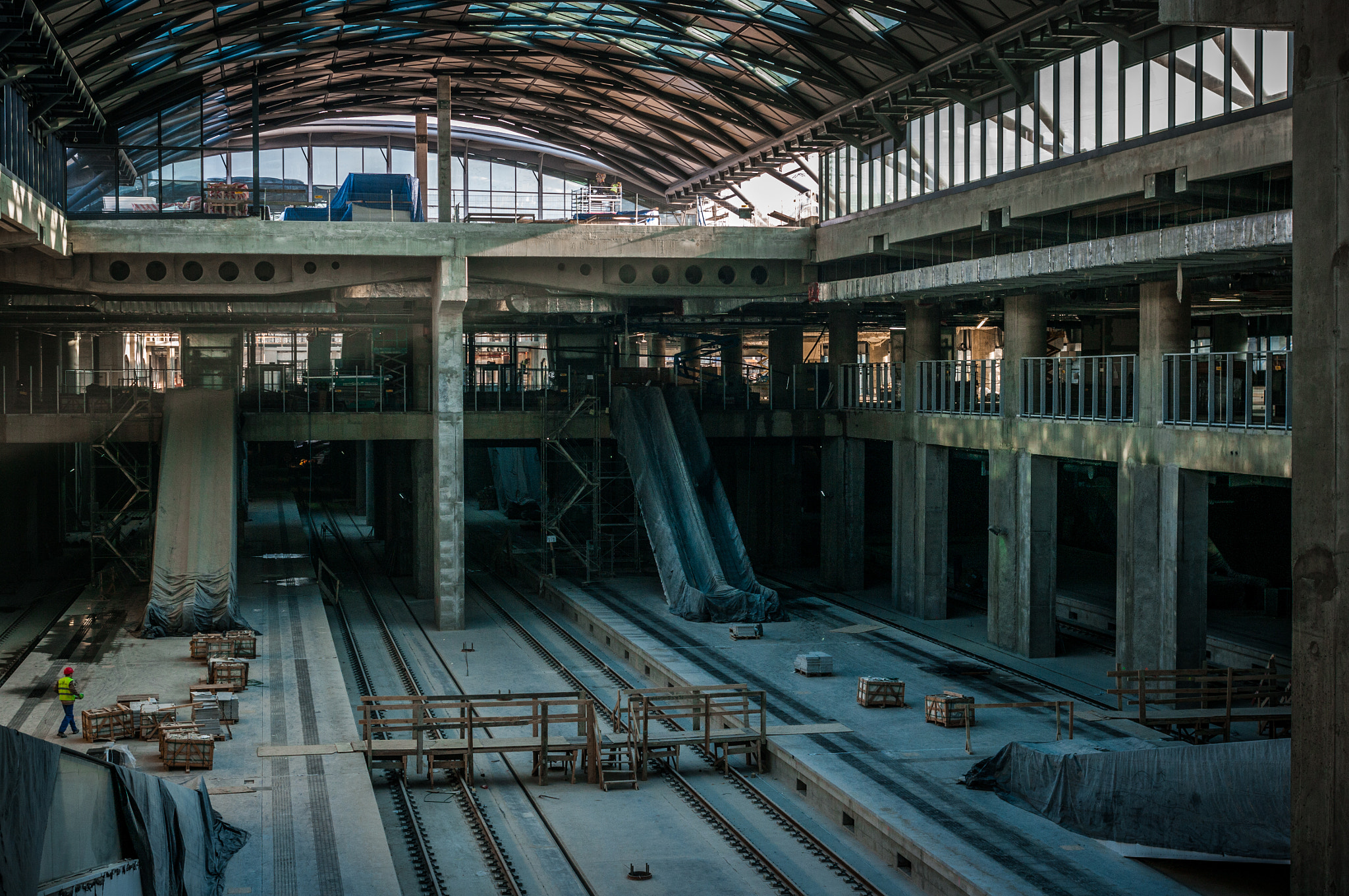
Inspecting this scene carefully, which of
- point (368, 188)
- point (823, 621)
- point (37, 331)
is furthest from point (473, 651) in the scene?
point (37, 331)

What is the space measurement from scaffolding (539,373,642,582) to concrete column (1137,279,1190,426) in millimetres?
14683

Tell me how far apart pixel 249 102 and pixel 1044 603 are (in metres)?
29.2

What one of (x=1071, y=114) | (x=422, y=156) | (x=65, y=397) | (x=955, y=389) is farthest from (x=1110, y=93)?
(x=65, y=397)

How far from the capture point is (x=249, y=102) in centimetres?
4144

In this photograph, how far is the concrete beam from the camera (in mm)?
16844

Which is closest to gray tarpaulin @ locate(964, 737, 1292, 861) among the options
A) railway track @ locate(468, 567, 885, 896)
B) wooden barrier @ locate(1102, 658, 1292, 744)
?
railway track @ locate(468, 567, 885, 896)

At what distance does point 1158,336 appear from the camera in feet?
73.5

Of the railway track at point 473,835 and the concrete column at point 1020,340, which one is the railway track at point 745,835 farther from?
the concrete column at point 1020,340

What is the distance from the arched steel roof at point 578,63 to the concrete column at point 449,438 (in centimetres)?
710

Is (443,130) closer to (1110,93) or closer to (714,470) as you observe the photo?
(714,470)

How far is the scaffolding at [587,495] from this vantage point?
33.3 meters

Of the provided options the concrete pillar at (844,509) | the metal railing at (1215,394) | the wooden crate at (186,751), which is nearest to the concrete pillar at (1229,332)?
the concrete pillar at (844,509)

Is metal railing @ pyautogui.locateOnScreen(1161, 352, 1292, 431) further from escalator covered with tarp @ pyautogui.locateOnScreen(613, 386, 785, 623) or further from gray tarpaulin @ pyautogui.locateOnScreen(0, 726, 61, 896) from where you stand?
gray tarpaulin @ pyautogui.locateOnScreen(0, 726, 61, 896)

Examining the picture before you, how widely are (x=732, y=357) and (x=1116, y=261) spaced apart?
→ 24.9m
